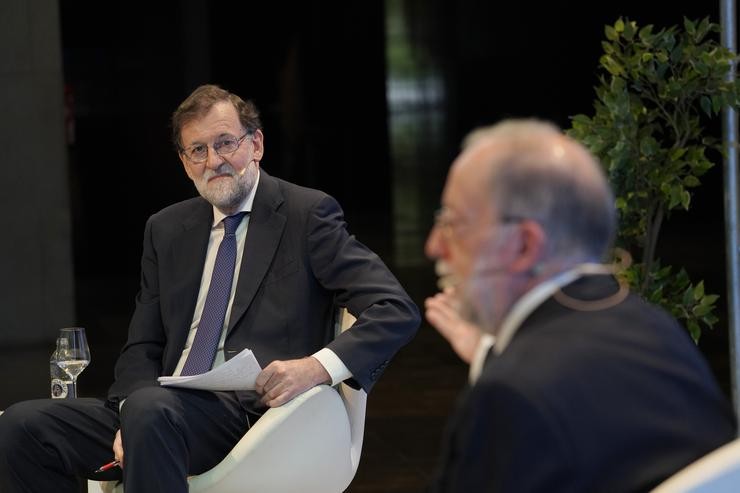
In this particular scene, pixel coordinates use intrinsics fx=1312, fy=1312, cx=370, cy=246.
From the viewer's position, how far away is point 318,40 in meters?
11.6

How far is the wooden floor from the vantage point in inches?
201

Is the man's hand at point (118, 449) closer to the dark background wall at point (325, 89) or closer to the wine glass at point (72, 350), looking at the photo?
the wine glass at point (72, 350)

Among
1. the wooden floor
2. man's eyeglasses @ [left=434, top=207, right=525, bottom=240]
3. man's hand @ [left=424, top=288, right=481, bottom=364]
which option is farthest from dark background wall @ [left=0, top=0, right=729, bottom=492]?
man's eyeglasses @ [left=434, top=207, right=525, bottom=240]

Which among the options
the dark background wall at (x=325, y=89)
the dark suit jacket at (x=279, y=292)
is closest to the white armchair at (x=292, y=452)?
the dark suit jacket at (x=279, y=292)

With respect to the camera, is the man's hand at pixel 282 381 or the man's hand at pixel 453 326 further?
the man's hand at pixel 282 381

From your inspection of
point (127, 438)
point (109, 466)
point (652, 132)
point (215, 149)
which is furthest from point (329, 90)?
point (127, 438)

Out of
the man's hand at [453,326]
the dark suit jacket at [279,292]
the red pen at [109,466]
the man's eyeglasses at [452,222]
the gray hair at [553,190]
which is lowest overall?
the red pen at [109,466]

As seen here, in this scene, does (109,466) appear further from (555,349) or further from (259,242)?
A: (555,349)

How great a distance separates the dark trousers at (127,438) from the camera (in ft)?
10.5

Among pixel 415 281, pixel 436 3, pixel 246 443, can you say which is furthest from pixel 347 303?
pixel 436 3

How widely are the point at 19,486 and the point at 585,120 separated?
2040mm

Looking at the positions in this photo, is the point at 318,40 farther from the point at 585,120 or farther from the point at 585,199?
the point at 585,199

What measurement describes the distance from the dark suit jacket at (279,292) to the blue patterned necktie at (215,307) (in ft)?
0.15

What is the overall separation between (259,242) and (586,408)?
220 cm
